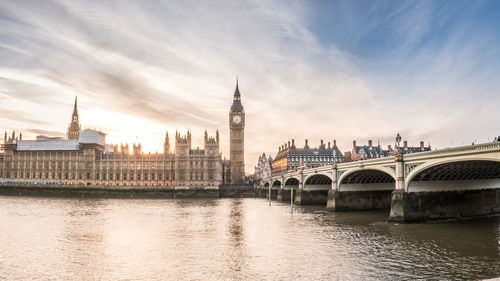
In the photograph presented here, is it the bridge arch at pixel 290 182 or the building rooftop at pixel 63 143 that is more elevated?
the building rooftop at pixel 63 143

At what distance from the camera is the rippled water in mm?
17000

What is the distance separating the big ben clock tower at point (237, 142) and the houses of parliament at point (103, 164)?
12.0 feet

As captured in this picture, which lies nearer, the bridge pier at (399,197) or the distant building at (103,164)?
the bridge pier at (399,197)

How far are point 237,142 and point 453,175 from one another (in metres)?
101

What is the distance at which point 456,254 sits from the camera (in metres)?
20.6

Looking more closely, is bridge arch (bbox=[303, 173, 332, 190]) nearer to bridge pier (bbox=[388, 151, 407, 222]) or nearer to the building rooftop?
bridge pier (bbox=[388, 151, 407, 222])

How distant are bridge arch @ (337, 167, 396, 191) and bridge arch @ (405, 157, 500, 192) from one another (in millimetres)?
8881

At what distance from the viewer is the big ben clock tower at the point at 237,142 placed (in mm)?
130625

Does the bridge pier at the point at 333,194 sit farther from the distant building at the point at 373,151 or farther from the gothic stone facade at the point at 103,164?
the distant building at the point at 373,151

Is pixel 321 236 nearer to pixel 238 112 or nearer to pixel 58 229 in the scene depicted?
pixel 58 229

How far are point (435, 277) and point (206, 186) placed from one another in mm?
91779

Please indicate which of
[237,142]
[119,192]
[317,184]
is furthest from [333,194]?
[237,142]

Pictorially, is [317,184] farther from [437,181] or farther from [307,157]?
[307,157]

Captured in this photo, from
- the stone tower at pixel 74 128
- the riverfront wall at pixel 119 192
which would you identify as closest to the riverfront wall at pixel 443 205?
the riverfront wall at pixel 119 192
